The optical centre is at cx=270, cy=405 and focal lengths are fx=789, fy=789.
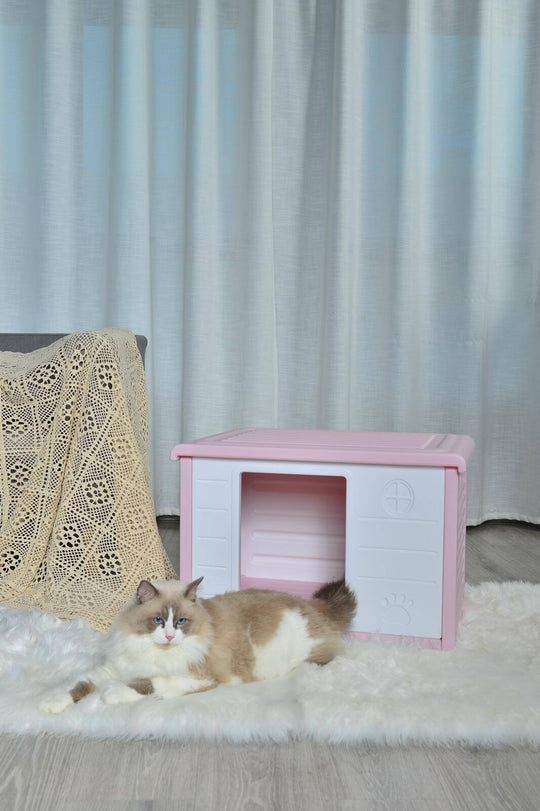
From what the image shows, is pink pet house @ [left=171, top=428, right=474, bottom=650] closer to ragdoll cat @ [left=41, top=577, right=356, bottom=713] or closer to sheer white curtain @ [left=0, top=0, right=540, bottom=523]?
ragdoll cat @ [left=41, top=577, right=356, bottom=713]

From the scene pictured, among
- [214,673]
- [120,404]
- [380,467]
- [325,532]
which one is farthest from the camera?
[325,532]

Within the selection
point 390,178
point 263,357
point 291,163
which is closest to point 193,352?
point 263,357

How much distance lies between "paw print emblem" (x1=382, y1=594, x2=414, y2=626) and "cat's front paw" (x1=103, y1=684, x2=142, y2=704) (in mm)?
500

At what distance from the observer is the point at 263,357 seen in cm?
271

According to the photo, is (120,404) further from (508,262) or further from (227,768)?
(508,262)

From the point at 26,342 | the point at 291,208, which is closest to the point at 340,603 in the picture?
the point at 26,342

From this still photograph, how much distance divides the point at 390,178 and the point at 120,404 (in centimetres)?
→ 146

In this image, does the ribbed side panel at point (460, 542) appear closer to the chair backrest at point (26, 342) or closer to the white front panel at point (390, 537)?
the white front panel at point (390, 537)

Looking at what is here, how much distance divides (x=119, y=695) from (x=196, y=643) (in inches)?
5.2

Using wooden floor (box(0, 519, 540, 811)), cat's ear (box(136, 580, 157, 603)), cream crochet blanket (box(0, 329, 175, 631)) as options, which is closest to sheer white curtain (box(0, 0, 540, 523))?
cream crochet blanket (box(0, 329, 175, 631))

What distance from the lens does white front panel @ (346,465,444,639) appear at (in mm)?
1415

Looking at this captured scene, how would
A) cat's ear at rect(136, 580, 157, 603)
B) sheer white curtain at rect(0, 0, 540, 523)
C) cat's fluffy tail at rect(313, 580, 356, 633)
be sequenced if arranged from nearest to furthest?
cat's ear at rect(136, 580, 157, 603) → cat's fluffy tail at rect(313, 580, 356, 633) → sheer white curtain at rect(0, 0, 540, 523)

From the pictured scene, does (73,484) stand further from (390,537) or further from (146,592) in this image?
(390,537)

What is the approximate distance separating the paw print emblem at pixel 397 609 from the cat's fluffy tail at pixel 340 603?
73 millimetres
